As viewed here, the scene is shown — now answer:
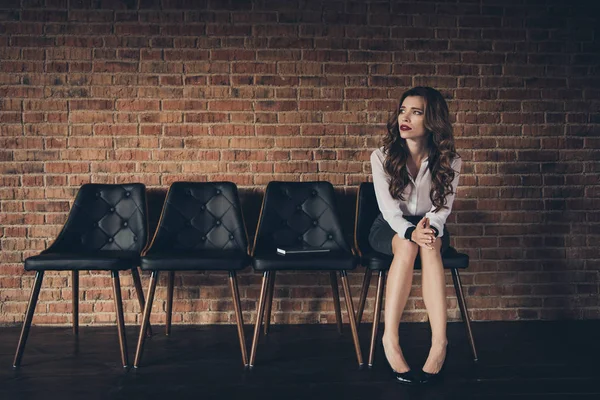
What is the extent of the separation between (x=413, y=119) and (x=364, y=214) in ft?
2.34

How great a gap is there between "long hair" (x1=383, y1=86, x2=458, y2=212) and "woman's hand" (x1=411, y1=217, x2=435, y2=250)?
0.23 m

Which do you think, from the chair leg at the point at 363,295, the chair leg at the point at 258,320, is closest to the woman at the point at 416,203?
the chair leg at the point at 363,295

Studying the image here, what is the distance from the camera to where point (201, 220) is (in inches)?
122

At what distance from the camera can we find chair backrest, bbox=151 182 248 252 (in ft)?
10.0

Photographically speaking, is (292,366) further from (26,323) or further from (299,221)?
(26,323)

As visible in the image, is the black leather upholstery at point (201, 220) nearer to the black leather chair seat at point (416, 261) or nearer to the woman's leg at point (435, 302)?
the black leather chair seat at point (416, 261)

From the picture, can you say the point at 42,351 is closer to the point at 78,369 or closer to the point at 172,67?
the point at 78,369

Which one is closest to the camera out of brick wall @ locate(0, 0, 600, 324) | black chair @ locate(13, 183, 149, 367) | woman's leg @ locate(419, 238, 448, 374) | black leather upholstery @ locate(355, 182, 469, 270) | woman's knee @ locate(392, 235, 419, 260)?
woman's leg @ locate(419, 238, 448, 374)

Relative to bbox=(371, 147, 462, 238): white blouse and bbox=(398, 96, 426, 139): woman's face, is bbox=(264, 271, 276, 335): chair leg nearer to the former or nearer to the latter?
bbox=(371, 147, 462, 238): white blouse

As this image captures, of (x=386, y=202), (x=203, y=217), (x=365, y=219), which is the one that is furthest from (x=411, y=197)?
(x=203, y=217)

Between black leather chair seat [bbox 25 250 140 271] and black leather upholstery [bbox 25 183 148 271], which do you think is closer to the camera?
black leather chair seat [bbox 25 250 140 271]

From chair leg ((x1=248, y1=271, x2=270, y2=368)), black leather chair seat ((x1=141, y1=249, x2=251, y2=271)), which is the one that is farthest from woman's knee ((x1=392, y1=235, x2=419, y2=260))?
black leather chair seat ((x1=141, y1=249, x2=251, y2=271))

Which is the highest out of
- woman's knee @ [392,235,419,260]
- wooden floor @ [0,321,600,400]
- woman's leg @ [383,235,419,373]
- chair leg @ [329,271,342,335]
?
woman's knee @ [392,235,419,260]

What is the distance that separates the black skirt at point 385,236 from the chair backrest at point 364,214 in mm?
241
